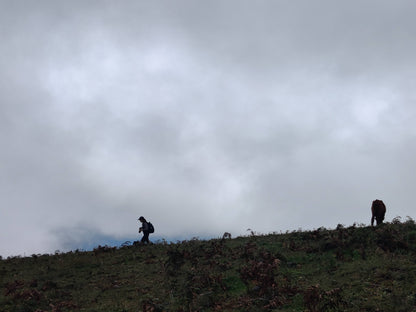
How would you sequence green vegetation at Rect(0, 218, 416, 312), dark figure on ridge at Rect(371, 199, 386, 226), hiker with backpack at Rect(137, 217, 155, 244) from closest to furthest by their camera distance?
green vegetation at Rect(0, 218, 416, 312)
dark figure on ridge at Rect(371, 199, 386, 226)
hiker with backpack at Rect(137, 217, 155, 244)

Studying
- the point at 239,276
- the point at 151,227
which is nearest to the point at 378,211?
the point at 239,276

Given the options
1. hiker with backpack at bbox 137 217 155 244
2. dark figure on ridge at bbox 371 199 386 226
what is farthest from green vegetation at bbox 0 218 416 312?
hiker with backpack at bbox 137 217 155 244

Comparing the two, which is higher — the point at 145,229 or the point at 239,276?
the point at 145,229

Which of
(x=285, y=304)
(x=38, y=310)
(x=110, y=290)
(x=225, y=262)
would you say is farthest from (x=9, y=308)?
(x=285, y=304)

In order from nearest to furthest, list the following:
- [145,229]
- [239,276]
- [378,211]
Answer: [239,276], [378,211], [145,229]

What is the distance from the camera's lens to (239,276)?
45.8ft

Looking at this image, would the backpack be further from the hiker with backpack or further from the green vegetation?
the green vegetation

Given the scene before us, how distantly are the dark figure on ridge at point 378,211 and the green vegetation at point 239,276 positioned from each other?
74 cm

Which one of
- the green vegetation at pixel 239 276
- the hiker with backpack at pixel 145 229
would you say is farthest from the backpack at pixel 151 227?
the green vegetation at pixel 239 276

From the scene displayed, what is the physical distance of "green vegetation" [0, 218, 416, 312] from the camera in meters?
11.3

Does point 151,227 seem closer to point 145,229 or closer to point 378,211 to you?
point 145,229

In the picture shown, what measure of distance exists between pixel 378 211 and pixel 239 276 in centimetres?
888

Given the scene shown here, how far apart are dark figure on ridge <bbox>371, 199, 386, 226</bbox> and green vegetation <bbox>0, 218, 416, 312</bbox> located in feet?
2.43

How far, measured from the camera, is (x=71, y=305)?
12.9 metres
